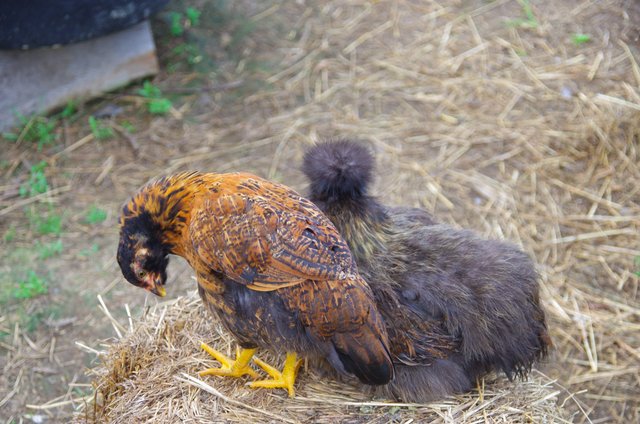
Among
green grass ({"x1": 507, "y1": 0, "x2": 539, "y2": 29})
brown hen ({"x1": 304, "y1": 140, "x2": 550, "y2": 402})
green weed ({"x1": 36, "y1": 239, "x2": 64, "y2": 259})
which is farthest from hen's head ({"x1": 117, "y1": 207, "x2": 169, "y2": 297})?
green grass ({"x1": 507, "y1": 0, "x2": 539, "y2": 29})

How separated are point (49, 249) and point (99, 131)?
1.22 m

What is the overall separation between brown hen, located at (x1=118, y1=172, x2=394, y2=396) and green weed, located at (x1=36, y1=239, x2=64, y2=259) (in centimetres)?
224

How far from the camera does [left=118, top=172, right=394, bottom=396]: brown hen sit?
2.51 meters

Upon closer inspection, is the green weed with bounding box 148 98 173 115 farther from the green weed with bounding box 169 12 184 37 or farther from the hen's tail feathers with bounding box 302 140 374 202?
the hen's tail feathers with bounding box 302 140 374 202

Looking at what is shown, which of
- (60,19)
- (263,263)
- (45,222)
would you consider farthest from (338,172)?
(60,19)

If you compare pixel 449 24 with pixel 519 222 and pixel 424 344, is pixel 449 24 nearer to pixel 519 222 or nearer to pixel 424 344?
pixel 519 222

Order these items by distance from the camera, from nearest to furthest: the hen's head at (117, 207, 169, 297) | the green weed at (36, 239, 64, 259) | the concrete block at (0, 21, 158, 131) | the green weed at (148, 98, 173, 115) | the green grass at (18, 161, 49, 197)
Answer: the hen's head at (117, 207, 169, 297)
the green weed at (36, 239, 64, 259)
the green grass at (18, 161, 49, 197)
the concrete block at (0, 21, 158, 131)
the green weed at (148, 98, 173, 115)

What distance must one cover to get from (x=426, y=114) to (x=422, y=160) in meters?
0.54

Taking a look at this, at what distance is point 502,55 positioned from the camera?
591 cm

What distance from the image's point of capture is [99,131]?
546cm

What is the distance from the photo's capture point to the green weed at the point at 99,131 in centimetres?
543

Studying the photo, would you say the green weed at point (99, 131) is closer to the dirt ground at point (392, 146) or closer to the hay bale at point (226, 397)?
the dirt ground at point (392, 146)

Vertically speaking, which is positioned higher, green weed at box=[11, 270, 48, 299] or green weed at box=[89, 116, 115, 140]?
green weed at box=[89, 116, 115, 140]

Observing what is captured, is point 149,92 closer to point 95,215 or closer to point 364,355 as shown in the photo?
point 95,215
